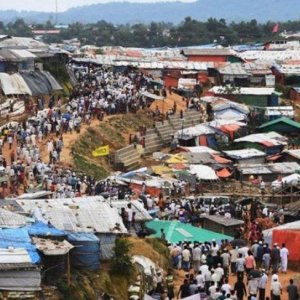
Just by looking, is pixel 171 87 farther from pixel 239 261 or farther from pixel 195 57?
pixel 239 261

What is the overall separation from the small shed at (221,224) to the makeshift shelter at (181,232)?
1.07 meters

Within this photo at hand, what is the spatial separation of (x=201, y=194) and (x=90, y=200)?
9.21m

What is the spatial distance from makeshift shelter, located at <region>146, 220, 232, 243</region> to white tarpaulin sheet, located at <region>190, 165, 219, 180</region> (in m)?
8.56

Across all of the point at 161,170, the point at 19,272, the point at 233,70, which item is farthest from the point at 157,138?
the point at 19,272

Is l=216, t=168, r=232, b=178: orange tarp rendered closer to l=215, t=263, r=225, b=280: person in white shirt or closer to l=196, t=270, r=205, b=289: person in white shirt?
l=215, t=263, r=225, b=280: person in white shirt

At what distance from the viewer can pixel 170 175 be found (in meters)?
27.5

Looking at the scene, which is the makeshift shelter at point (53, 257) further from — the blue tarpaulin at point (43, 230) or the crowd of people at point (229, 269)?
the crowd of people at point (229, 269)

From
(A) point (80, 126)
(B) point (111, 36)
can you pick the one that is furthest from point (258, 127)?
(B) point (111, 36)

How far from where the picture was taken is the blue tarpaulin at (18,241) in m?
12.9

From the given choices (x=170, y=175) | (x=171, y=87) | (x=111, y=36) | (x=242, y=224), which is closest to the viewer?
(x=242, y=224)

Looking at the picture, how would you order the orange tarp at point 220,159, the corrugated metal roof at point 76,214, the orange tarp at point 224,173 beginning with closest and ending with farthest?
the corrugated metal roof at point 76,214 → the orange tarp at point 224,173 → the orange tarp at point 220,159

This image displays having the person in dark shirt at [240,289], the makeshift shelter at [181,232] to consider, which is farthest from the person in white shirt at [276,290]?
the makeshift shelter at [181,232]

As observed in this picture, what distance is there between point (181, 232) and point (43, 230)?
16.3ft

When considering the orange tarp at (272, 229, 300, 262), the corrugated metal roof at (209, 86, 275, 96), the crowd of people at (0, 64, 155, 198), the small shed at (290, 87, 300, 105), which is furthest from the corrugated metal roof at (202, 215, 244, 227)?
the small shed at (290, 87, 300, 105)
